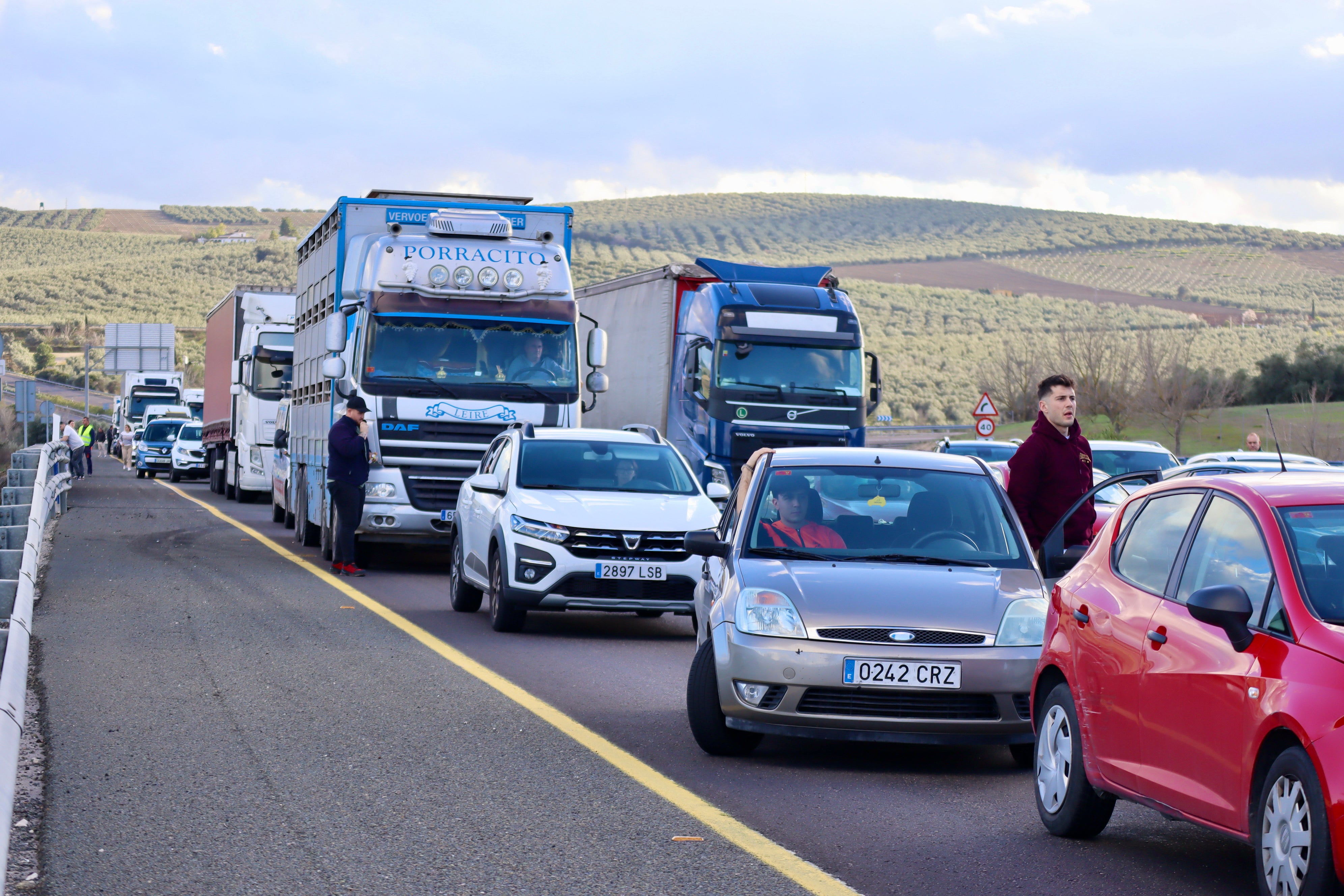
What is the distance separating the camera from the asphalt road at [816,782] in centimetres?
572

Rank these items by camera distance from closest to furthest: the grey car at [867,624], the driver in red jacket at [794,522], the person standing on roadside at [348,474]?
the grey car at [867,624], the driver in red jacket at [794,522], the person standing on roadside at [348,474]

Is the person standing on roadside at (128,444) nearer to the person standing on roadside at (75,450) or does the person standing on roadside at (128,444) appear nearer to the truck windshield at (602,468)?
the person standing on roadside at (75,450)

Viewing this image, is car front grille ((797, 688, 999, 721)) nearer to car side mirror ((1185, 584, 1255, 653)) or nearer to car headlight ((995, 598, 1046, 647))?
car headlight ((995, 598, 1046, 647))

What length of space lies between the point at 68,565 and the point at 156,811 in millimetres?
12002

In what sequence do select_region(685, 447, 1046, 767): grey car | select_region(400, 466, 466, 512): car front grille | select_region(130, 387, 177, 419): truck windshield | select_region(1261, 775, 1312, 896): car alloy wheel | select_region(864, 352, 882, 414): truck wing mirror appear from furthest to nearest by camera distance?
select_region(130, 387, 177, 419): truck windshield → select_region(864, 352, 882, 414): truck wing mirror → select_region(400, 466, 466, 512): car front grille → select_region(685, 447, 1046, 767): grey car → select_region(1261, 775, 1312, 896): car alloy wheel

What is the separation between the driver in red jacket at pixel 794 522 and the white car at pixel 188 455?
40646mm

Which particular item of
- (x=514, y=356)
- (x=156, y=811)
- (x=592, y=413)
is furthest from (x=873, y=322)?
(x=156, y=811)

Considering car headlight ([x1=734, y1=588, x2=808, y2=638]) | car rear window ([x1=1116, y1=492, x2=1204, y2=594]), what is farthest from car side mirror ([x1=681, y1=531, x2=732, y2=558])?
car rear window ([x1=1116, y1=492, x2=1204, y2=594])

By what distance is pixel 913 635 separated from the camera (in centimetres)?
739

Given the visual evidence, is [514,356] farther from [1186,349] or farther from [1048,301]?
[1048,301]

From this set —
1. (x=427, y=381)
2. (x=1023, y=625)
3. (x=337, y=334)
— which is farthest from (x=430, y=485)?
(x=1023, y=625)

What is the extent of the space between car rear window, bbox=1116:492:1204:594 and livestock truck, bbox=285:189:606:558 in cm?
1133

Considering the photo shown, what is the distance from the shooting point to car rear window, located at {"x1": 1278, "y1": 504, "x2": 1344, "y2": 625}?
491cm

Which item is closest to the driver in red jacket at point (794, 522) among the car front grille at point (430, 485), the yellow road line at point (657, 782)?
the yellow road line at point (657, 782)
